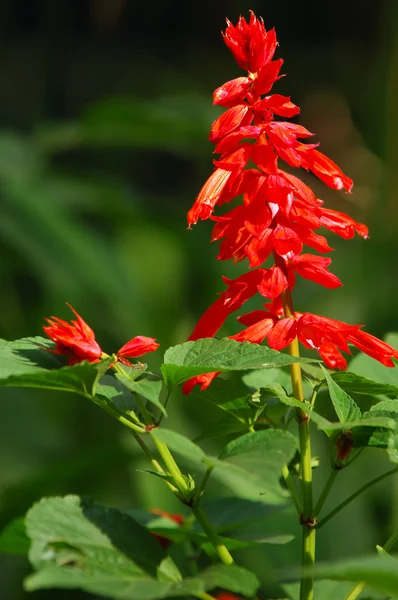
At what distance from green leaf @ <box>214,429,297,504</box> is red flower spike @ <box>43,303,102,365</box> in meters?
0.12

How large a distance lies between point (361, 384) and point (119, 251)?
6.09 ft

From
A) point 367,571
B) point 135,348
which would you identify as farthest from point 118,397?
point 367,571

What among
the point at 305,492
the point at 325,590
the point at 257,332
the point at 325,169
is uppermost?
the point at 325,169

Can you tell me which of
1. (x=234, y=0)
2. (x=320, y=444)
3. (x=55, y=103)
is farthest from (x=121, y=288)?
(x=234, y=0)

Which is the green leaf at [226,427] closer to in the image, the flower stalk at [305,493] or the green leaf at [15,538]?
the flower stalk at [305,493]

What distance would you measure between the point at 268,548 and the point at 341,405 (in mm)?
729

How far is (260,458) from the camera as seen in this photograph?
0.51 metres

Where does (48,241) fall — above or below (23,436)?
above

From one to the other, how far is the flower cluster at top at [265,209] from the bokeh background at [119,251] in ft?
1.93

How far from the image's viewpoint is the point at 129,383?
21.5 inches

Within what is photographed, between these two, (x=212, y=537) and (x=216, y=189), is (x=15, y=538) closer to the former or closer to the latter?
(x=212, y=537)

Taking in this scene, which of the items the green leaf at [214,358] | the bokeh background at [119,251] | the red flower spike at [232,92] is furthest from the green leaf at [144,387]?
the bokeh background at [119,251]

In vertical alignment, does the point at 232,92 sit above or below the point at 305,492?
above

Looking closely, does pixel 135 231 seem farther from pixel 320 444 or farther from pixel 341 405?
pixel 341 405
